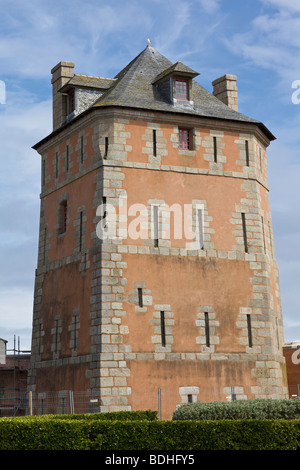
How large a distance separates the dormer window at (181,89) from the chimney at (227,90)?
384 cm

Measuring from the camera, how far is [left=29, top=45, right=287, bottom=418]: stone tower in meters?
26.4

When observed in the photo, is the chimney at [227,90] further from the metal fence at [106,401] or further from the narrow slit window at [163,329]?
the metal fence at [106,401]

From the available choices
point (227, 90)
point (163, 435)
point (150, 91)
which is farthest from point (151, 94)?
point (163, 435)

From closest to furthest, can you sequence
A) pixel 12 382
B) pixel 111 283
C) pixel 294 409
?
pixel 294 409
pixel 111 283
pixel 12 382

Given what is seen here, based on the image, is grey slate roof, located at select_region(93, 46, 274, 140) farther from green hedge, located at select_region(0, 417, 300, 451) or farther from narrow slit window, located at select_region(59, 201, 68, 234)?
green hedge, located at select_region(0, 417, 300, 451)

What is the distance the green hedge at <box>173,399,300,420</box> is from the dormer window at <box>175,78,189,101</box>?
14.4 m

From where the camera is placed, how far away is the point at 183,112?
2925cm

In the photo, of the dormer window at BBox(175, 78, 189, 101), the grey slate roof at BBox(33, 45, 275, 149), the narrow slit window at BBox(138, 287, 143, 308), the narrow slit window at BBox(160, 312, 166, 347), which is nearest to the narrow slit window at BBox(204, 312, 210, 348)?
the narrow slit window at BBox(160, 312, 166, 347)

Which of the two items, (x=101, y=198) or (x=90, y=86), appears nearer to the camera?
(x=101, y=198)

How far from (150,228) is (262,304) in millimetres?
5703

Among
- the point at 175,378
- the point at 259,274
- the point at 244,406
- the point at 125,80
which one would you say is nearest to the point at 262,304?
the point at 259,274

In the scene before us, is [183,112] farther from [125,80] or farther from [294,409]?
[294,409]

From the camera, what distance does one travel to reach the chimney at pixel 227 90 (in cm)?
3381

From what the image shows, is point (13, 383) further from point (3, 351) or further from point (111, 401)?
point (111, 401)
